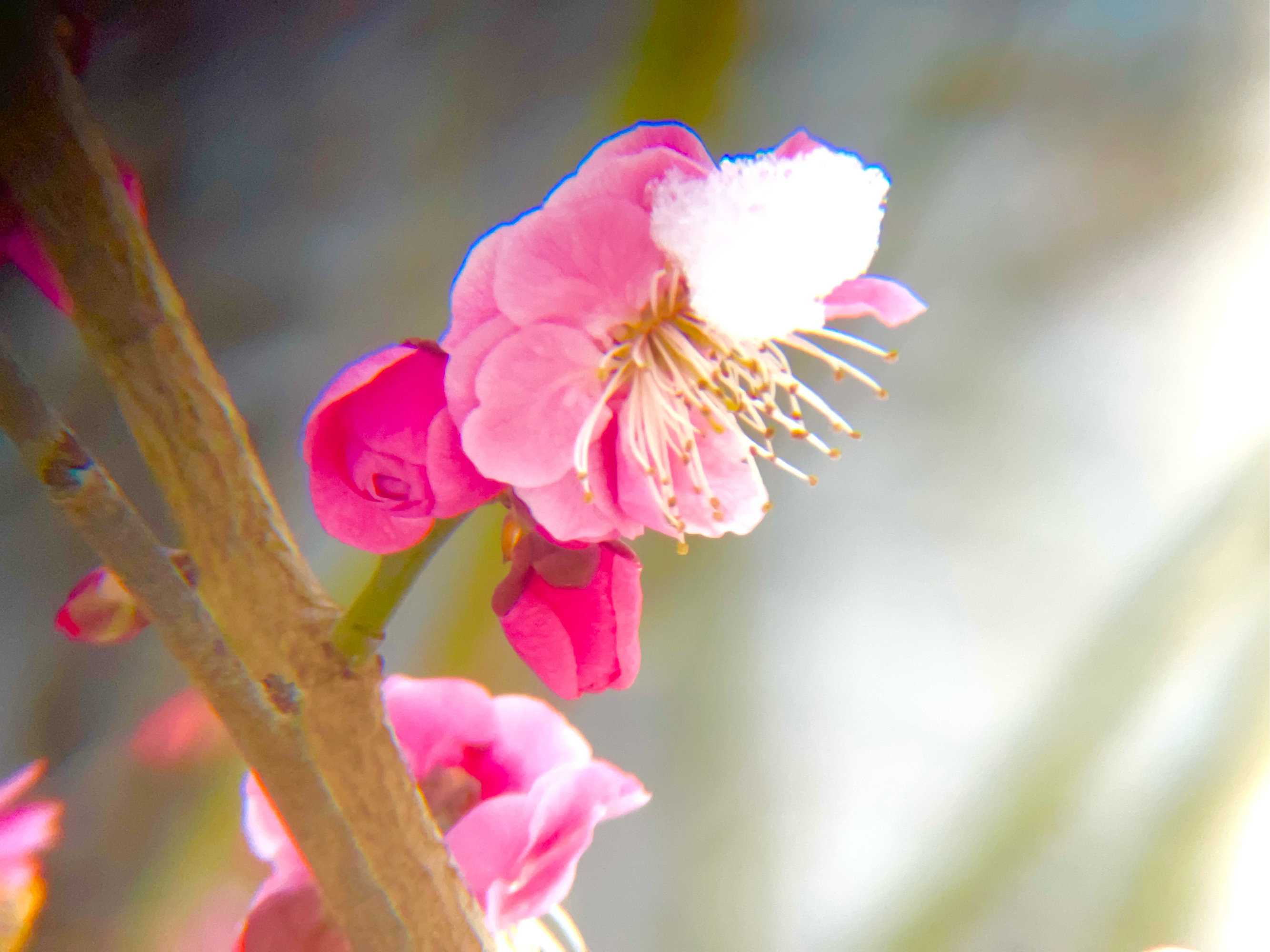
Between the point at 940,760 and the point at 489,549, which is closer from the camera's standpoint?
the point at 489,549

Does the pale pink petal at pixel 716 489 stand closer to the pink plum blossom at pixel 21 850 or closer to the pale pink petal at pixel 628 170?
the pale pink petal at pixel 628 170

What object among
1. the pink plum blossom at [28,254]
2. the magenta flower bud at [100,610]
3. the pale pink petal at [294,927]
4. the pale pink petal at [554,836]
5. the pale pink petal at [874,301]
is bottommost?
the pale pink petal at [554,836]

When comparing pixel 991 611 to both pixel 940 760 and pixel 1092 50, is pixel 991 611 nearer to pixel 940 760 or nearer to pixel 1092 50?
pixel 940 760

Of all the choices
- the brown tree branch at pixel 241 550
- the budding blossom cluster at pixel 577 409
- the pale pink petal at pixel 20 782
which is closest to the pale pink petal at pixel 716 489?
the budding blossom cluster at pixel 577 409

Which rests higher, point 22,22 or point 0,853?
point 22,22

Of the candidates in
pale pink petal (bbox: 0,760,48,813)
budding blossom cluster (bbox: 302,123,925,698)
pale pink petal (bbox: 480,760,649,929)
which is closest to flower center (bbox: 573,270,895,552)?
budding blossom cluster (bbox: 302,123,925,698)

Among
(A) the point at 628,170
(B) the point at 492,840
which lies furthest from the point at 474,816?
(A) the point at 628,170

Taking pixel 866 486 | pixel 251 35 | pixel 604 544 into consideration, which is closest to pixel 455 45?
pixel 251 35
